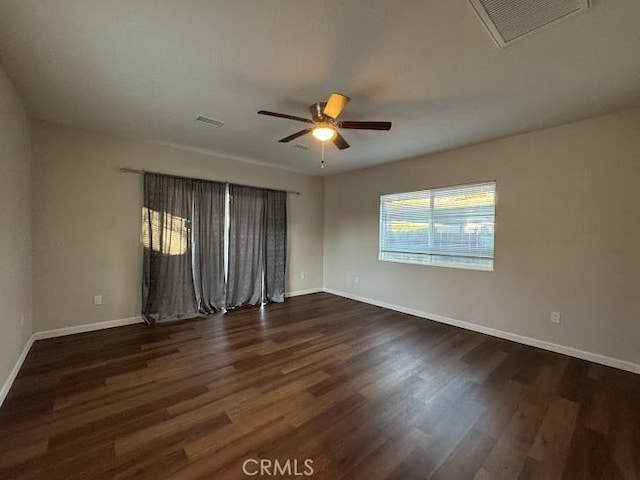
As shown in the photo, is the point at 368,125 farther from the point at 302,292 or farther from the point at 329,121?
the point at 302,292

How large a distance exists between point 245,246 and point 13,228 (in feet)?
9.17

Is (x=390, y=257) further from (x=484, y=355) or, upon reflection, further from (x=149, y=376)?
(x=149, y=376)

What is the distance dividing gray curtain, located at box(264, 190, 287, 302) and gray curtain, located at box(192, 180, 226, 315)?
85 centimetres

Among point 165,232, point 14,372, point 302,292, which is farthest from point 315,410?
point 302,292

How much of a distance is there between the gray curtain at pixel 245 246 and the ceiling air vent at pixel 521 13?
12.9ft

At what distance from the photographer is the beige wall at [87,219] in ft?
10.5

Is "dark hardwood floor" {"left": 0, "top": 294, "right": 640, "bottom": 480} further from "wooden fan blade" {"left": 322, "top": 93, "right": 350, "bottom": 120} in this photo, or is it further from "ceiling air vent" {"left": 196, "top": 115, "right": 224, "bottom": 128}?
"ceiling air vent" {"left": 196, "top": 115, "right": 224, "bottom": 128}

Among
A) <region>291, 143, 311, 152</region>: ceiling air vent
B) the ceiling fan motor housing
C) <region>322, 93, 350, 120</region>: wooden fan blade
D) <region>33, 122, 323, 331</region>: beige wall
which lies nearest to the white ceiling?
the ceiling fan motor housing

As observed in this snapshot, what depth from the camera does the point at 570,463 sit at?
1.57 m

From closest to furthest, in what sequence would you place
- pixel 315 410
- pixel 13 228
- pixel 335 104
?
pixel 315 410 → pixel 335 104 → pixel 13 228

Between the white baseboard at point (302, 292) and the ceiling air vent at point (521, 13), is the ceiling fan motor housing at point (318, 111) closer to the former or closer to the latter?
the ceiling air vent at point (521, 13)

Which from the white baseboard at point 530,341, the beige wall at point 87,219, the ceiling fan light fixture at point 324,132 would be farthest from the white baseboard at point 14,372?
the white baseboard at point 530,341

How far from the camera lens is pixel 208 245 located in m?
4.35

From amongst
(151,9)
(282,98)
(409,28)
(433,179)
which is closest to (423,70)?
(409,28)
